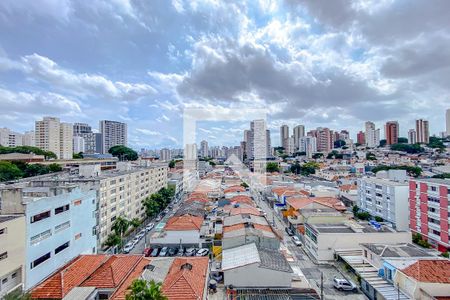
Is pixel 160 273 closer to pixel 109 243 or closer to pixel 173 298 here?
pixel 173 298

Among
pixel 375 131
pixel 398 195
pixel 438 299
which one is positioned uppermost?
pixel 375 131

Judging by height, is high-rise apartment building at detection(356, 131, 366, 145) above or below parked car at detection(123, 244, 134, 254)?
above

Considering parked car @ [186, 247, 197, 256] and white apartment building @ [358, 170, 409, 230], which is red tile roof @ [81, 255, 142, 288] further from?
white apartment building @ [358, 170, 409, 230]

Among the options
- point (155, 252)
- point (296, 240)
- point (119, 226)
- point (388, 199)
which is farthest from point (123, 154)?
point (388, 199)

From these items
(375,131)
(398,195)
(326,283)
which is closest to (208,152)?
(375,131)

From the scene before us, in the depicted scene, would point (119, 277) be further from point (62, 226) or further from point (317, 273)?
point (317, 273)

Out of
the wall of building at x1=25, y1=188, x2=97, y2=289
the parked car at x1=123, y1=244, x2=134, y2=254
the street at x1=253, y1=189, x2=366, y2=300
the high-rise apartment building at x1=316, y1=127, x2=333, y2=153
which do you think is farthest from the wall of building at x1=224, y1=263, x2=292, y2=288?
the high-rise apartment building at x1=316, y1=127, x2=333, y2=153
